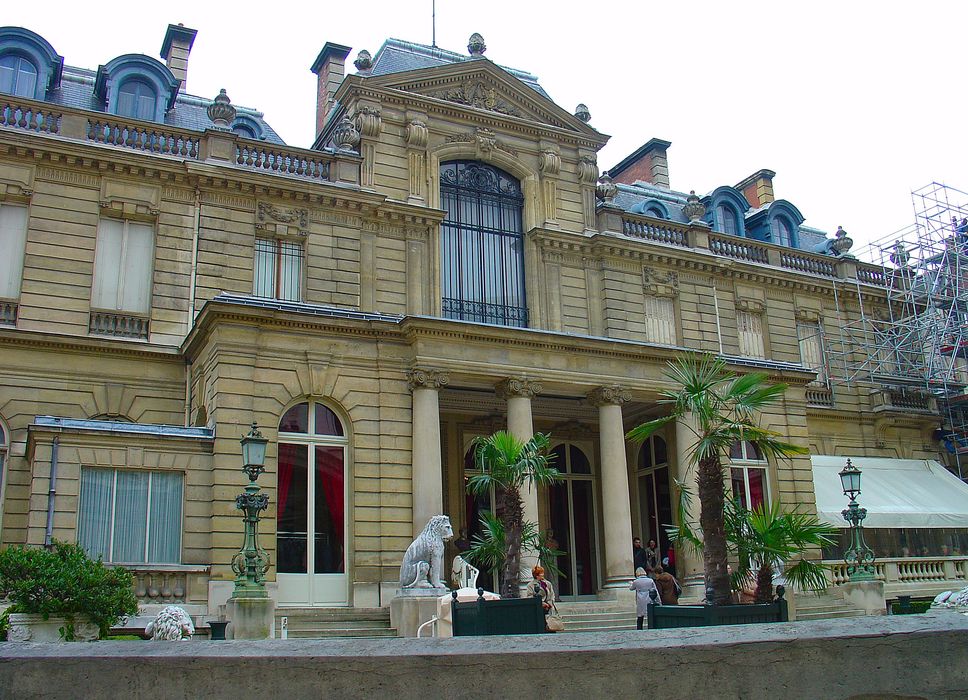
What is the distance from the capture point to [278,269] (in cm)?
2438

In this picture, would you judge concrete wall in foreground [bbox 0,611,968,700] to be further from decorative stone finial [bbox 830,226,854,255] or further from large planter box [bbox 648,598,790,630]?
decorative stone finial [bbox 830,226,854,255]

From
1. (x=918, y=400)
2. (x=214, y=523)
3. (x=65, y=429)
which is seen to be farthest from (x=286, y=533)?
(x=918, y=400)

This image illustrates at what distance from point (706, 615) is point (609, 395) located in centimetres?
1157

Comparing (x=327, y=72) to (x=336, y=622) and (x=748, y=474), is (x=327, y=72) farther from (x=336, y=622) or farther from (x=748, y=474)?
(x=336, y=622)

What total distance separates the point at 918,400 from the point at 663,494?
13667mm

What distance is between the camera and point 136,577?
1761cm

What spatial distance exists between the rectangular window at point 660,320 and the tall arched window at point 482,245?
13.7 feet

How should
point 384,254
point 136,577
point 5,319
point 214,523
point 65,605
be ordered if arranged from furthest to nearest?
point 384,254 → point 5,319 → point 214,523 → point 136,577 → point 65,605

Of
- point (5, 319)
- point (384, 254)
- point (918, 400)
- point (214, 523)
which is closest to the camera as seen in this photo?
point (214, 523)

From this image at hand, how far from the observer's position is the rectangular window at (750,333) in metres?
30.9

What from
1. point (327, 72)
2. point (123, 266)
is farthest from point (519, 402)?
point (327, 72)

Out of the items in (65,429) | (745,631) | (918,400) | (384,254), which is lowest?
(745,631)

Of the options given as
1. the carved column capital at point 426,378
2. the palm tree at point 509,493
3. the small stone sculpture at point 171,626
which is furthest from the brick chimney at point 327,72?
the small stone sculpture at point 171,626

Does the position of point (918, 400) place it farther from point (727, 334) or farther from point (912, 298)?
point (727, 334)
